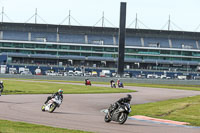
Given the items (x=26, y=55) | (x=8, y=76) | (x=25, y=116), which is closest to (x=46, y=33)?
(x=26, y=55)

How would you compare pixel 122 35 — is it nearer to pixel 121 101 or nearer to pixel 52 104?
pixel 52 104

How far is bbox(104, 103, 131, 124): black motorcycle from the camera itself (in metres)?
18.5

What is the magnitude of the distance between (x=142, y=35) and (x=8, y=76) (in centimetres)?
5991

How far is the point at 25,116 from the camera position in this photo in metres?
19.6

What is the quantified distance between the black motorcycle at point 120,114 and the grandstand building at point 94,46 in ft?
343

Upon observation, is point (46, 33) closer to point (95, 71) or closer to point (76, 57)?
point (76, 57)

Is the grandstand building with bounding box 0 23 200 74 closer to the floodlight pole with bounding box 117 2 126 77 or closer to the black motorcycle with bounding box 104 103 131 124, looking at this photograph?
the floodlight pole with bounding box 117 2 126 77

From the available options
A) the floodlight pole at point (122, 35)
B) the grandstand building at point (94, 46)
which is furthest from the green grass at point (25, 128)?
the grandstand building at point (94, 46)

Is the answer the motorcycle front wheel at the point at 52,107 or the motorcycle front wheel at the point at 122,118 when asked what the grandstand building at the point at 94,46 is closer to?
the motorcycle front wheel at the point at 52,107

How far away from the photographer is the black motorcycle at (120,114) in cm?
1853

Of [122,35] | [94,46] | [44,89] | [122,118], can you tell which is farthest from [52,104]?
[94,46]

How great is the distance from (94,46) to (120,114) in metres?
109

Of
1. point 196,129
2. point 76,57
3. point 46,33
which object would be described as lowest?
point 196,129

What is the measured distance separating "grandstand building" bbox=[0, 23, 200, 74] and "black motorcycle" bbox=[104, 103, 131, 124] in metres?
105
